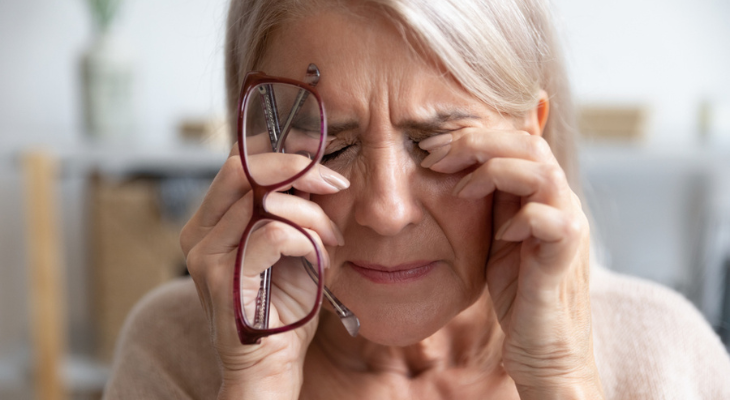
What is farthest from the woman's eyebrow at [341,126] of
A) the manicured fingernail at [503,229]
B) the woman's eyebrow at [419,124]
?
the manicured fingernail at [503,229]

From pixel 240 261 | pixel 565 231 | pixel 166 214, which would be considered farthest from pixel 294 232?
pixel 166 214

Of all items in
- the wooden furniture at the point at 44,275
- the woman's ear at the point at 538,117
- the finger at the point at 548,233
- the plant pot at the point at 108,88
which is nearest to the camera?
the finger at the point at 548,233

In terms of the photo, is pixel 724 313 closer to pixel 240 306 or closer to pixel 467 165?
pixel 467 165

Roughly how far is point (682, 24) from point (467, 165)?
240cm

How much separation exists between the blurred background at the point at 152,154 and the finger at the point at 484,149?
1472 millimetres

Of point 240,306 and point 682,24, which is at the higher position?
point 682,24

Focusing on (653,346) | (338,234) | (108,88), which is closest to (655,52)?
(653,346)

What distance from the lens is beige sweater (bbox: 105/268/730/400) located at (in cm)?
105

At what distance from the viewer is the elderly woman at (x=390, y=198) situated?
0.80m

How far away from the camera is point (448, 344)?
1.10 m

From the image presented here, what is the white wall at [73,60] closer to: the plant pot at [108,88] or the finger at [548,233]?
the plant pot at [108,88]

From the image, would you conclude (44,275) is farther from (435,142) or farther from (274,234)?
(435,142)

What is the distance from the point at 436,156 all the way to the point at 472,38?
16cm

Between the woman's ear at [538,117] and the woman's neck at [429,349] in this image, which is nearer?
the woman's ear at [538,117]
